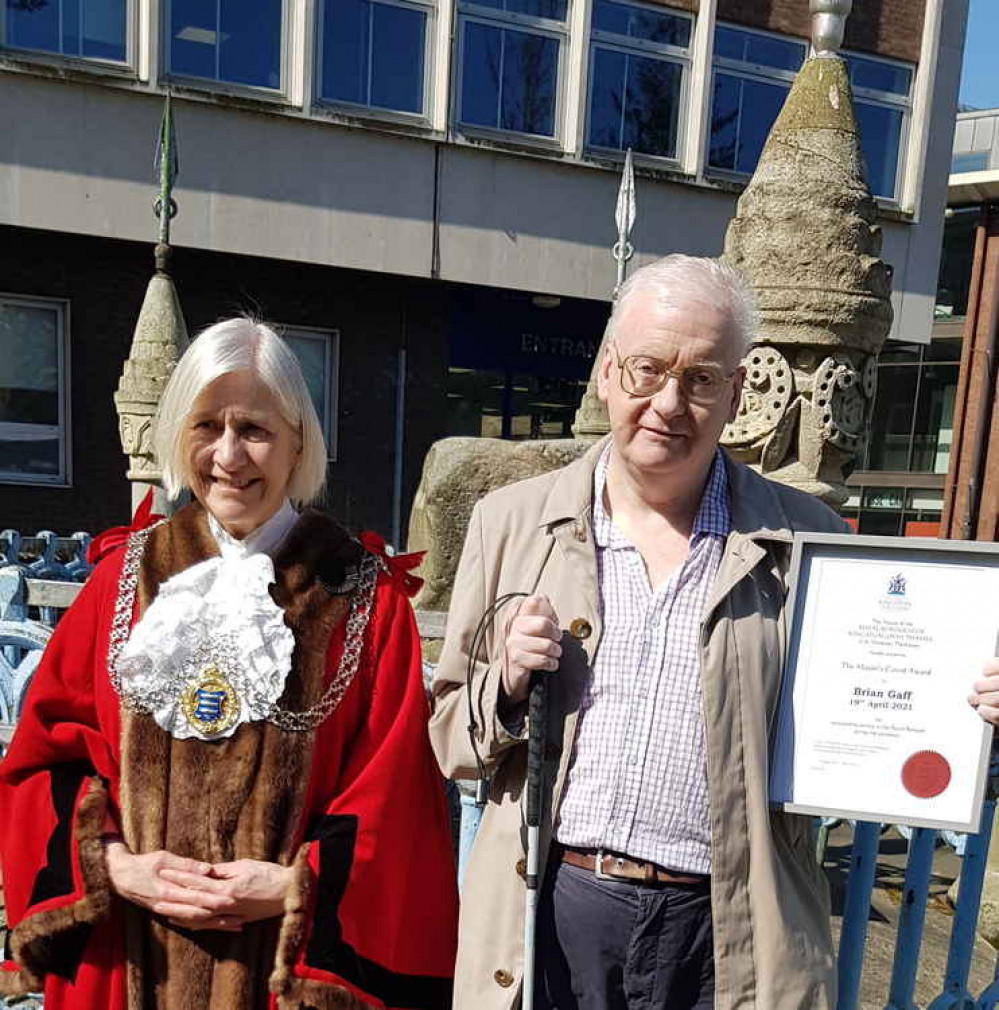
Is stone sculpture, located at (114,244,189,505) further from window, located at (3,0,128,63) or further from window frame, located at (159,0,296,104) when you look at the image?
window, located at (3,0,128,63)

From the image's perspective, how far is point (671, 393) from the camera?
1670 millimetres

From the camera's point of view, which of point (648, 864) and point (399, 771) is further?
point (399, 771)

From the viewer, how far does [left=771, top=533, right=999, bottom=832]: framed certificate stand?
161 cm

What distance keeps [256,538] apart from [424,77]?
1093 cm

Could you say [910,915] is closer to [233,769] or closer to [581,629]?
[581,629]

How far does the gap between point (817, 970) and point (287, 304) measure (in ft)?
36.2

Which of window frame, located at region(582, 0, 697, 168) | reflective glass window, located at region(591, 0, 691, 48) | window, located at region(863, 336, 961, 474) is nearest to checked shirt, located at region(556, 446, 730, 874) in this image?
window frame, located at region(582, 0, 697, 168)

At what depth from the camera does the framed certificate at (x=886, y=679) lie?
1.61 metres

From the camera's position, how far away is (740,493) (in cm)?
181

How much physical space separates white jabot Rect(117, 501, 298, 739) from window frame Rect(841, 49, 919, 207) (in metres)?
13.8

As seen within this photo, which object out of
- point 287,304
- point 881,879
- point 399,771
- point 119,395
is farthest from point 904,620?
point 287,304

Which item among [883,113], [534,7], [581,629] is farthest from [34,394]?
[883,113]

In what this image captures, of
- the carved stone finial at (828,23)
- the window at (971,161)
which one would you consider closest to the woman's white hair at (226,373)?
the carved stone finial at (828,23)

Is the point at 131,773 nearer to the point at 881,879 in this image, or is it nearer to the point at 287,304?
the point at 881,879
